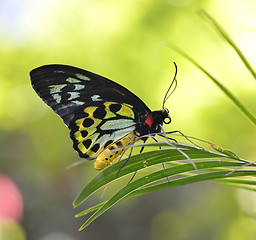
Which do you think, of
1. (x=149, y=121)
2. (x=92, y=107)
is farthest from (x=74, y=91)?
(x=149, y=121)

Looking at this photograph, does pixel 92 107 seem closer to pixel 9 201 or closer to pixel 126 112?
pixel 126 112

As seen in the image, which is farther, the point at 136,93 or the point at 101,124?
the point at 136,93

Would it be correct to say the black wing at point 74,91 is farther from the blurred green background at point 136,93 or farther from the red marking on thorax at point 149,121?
the blurred green background at point 136,93

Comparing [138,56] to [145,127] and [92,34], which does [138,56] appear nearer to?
[92,34]

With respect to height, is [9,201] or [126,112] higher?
[9,201]

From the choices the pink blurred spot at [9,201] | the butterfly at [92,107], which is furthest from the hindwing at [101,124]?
the pink blurred spot at [9,201]

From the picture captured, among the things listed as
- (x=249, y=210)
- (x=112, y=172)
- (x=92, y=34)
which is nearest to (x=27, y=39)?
(x=92, y=34)
